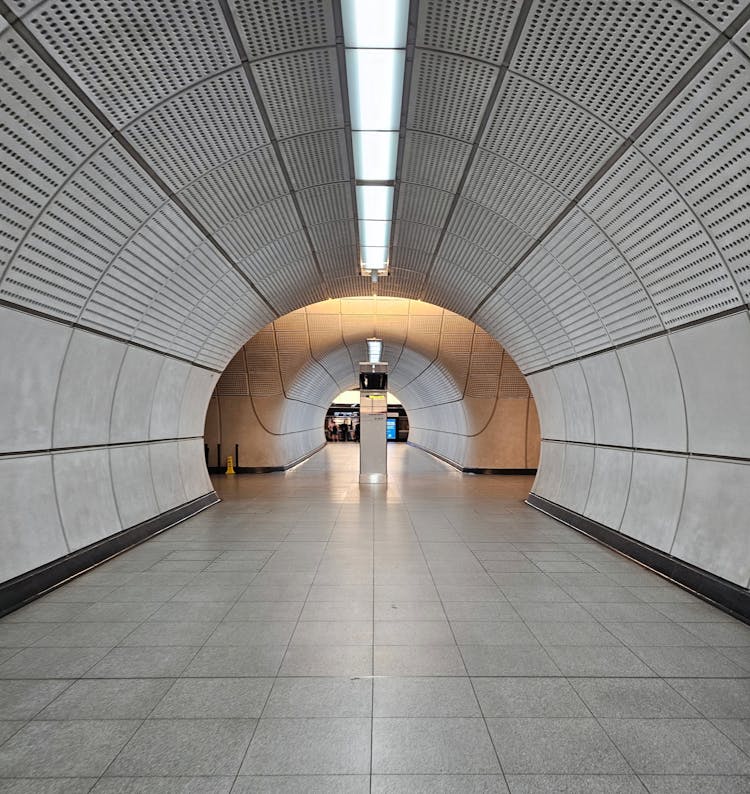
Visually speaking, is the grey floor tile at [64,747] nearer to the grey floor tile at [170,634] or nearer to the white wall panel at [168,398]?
the grey floor tile at [170,634]

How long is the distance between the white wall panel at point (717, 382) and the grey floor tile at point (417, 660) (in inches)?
130

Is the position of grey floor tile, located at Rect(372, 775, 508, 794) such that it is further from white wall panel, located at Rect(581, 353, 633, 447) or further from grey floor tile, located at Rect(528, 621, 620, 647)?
white wall panel, located at Rect(581, 353, 633, 447)

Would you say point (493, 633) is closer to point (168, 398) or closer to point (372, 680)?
point (372, 680)

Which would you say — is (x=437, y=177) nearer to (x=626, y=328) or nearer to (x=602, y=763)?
(x=626, y=328)

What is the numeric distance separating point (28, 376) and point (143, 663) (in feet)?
10.2

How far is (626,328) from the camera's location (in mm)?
7027

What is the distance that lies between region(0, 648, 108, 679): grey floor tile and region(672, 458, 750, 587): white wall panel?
213 inches

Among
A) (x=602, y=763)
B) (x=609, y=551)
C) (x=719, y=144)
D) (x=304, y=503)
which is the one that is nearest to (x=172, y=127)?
(x=719, y=144)

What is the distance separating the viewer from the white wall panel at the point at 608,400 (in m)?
7.77

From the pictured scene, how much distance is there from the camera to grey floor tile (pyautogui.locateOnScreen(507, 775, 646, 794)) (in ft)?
8.56

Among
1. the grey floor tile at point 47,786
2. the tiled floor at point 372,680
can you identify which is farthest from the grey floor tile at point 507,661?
the grey floor tile at point 47,786

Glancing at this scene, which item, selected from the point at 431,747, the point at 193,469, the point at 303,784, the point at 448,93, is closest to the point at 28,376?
the point at 303,784

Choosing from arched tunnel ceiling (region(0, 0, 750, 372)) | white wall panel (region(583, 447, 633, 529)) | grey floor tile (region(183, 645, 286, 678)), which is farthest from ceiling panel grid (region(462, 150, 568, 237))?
grey floor tile (region(183, 645, 286, 678))

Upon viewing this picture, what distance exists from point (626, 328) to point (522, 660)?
458 centimetres
